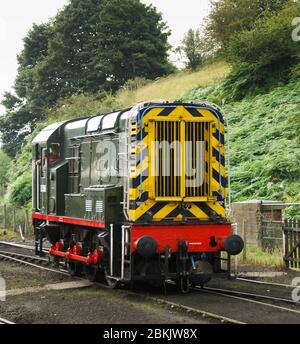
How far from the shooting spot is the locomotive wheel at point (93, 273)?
12.0 m

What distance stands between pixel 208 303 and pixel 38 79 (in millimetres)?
39015

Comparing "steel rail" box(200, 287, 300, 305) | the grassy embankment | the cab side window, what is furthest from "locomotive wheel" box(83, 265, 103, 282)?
the grassy embankment

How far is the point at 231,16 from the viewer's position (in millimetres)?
36188

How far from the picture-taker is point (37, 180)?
1495 centimetres

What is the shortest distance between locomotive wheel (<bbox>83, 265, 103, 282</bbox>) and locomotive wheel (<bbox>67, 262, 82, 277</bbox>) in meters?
0.58

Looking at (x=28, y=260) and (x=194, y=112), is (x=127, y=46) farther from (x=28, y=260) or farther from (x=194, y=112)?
(x=194, y=112)

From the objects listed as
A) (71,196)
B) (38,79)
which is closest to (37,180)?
(71,196)

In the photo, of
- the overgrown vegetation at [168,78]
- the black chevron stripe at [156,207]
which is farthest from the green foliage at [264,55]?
the black chevron stripe at [156,207]

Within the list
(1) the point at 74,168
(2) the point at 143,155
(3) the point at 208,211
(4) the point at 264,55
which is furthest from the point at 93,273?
(4) the point at 264,55

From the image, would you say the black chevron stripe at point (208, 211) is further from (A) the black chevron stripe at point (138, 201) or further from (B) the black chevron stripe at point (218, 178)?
(A) the black chevron stripe at point (138, 201)

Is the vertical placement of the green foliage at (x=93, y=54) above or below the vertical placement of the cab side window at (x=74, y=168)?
above

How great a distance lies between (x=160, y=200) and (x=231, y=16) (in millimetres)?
27723

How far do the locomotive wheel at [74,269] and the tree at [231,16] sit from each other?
841 inches

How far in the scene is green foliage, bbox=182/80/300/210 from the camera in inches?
760
